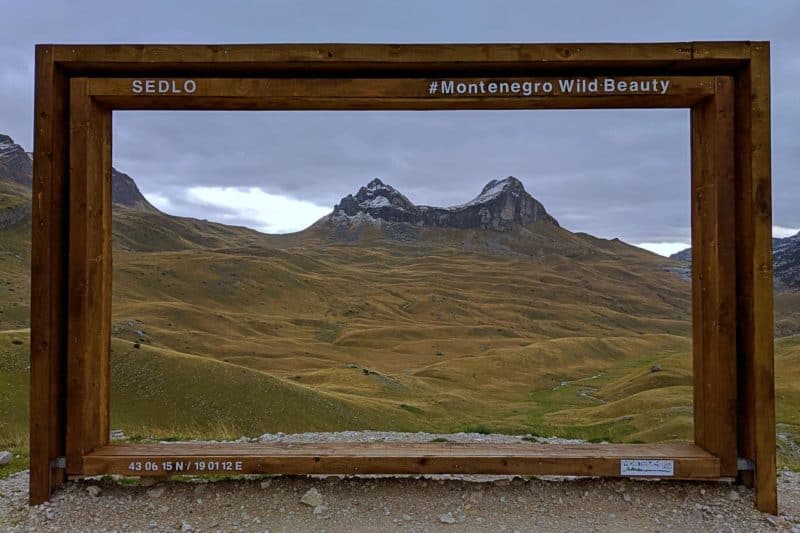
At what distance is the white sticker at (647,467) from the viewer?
5738 mm

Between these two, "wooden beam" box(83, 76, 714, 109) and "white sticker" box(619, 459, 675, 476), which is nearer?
"white sticker" box(619, 459, 675, 476)

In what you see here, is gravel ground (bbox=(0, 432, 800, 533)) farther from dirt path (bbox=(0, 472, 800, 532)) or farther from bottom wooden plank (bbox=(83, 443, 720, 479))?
Answer: bottom wooden plank (bbox=(83, 443, 720, 479))

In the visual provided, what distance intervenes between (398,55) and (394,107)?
576 mm

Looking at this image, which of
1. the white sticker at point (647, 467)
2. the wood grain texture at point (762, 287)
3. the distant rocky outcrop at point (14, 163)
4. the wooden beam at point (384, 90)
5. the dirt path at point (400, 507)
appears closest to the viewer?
the dirt path at point (400, 507)

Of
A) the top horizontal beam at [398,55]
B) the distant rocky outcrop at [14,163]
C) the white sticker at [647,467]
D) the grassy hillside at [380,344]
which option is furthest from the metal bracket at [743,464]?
the distant rocky outcrop at [14,163]

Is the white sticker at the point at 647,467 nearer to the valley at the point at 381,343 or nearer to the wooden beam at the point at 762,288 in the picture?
the wooden beam at the point at 762,288

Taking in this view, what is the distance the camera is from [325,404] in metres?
19.0

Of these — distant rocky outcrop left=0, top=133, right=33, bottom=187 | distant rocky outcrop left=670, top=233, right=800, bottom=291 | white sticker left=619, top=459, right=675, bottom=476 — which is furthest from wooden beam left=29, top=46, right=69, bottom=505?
distant rocky outcrop left=0, top=133, right=33, bottom=187

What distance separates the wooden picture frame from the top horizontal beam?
0.05ft

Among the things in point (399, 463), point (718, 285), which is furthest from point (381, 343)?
point (718, 285)

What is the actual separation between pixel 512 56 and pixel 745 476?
198 inches

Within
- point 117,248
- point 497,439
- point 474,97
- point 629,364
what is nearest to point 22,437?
point 497,439

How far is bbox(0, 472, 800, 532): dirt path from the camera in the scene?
5.40 metres

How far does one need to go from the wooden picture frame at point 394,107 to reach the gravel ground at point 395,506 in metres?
Result: 0.25
